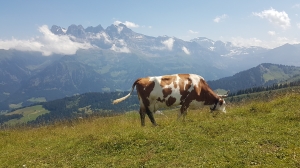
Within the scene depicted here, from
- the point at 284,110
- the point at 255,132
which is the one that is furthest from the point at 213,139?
the point at 284,110

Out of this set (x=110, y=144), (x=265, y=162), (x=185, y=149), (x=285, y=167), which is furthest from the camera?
(x=110, y=144)

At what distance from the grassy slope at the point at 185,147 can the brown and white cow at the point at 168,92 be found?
1.81 m

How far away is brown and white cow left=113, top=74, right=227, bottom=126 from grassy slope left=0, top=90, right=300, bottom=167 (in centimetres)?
181

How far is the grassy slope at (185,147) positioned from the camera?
26.7 feet

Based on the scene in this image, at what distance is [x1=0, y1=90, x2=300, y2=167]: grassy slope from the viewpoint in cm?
815

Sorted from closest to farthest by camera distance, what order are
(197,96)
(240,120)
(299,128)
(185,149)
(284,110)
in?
(185,149), (299,128), (240,120), (284,110), (197,96)

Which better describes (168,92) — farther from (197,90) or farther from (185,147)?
(185,147)

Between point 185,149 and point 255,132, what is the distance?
3169 millimetres

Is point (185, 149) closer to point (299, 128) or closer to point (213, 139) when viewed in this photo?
point (213, 139)

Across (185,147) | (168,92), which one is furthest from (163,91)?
(185,147)

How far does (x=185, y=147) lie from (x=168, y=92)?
6.04 metres

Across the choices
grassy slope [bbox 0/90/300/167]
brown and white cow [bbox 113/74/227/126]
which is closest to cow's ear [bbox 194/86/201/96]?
brown and white cow [bbox 113/74/227/126]

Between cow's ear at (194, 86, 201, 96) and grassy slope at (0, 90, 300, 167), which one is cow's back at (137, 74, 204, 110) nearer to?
cow's ear at (194, 86, 201, 96)

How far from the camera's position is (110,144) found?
11008 millimetres
